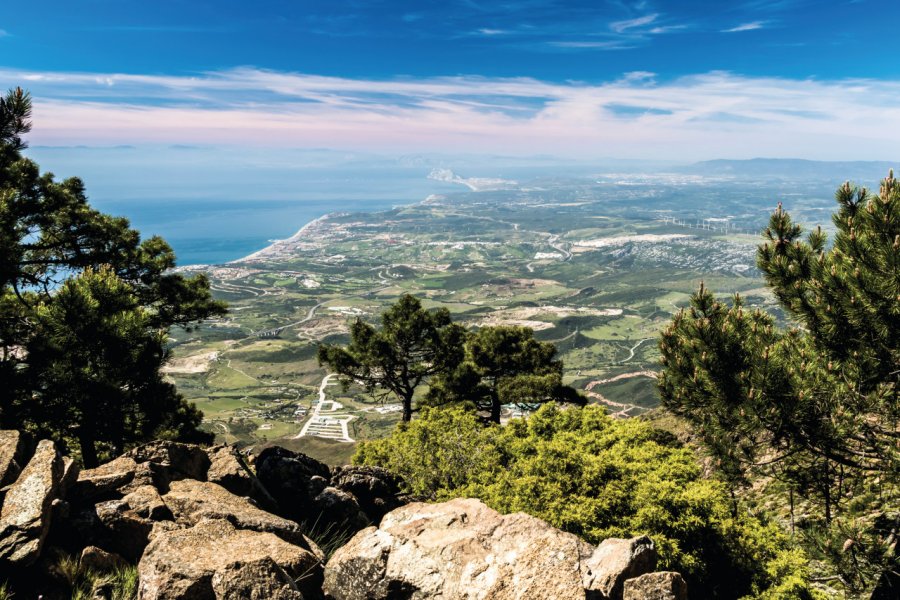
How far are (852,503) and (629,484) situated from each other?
1168cm

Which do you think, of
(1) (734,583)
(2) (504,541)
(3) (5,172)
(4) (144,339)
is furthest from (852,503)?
(3) (5,172)

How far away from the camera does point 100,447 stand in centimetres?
2198

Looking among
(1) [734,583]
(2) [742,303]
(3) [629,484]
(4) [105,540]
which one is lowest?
(1) [734,583]

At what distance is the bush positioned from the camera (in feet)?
41.4

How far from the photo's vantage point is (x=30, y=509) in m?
8.21

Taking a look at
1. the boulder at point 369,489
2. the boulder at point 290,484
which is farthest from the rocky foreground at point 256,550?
the boulder at point 369,489

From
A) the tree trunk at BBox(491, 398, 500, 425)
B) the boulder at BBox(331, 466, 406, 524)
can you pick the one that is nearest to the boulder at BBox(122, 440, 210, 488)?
the boulder at BBox(331, 466, 406, 524)

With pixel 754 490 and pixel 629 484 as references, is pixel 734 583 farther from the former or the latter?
pixel 754 490

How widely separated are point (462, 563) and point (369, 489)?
10292 mm

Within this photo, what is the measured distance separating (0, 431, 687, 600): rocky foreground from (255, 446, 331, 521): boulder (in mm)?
3403

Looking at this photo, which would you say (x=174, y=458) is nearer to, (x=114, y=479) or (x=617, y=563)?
(x=114, y=479)

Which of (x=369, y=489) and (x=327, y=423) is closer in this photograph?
(x=369, y=489)

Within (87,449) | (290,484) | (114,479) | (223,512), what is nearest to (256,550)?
(223,512)

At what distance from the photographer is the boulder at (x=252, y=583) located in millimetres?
7008
